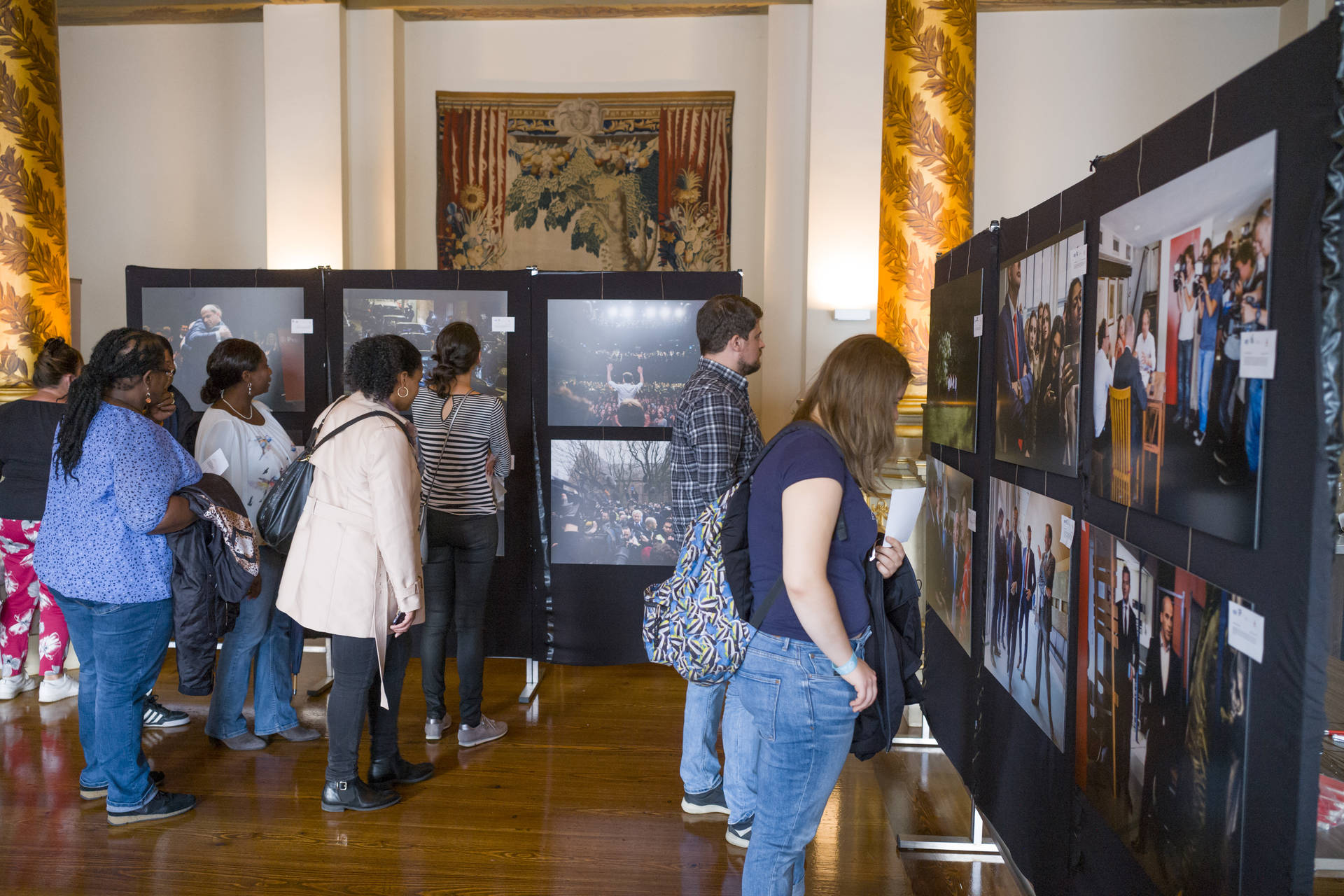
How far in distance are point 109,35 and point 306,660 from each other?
5038mm

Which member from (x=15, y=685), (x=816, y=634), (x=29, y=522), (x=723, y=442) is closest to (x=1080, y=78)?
(x=723, y=442)

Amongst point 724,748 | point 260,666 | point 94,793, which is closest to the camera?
point 724,748

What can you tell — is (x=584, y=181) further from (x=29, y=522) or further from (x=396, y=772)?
(x=396, y=772)

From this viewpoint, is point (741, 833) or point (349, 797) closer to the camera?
point (741, 833)

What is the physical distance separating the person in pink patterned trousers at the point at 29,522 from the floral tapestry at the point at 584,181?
300 cm

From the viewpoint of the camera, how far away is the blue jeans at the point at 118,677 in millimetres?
2951

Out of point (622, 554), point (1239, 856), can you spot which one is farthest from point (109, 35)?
point (1239, 856)

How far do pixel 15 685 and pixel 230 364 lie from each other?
2.21m

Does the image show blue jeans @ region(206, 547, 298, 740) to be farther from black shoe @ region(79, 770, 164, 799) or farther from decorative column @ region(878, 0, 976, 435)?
decorative column @ region(878, 0, 976, 435)

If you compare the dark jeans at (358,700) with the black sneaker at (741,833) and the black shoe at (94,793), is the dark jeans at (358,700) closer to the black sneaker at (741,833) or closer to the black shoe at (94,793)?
the black shoe at (94,793)

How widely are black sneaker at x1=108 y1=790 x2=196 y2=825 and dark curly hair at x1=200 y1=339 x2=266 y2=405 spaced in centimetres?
154

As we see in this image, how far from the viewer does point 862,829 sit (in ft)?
10.5

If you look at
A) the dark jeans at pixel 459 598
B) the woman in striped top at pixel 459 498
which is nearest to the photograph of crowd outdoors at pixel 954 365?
the woman in striped top at pixel 459 498

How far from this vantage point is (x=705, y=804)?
3.27 m
